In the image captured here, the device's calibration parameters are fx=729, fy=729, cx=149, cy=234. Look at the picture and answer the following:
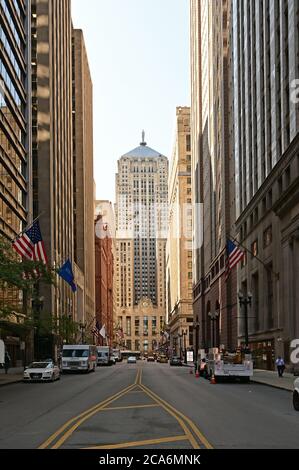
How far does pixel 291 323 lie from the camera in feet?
179

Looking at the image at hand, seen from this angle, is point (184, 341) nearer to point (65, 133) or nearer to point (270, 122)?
point (65, 133)

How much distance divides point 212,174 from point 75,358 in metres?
55.0

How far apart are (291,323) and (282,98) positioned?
57.8 ft

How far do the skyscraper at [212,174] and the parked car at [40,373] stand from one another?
36.7 m

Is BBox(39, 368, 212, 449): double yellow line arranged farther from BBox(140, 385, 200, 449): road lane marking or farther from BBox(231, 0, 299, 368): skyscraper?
BBox(231, 0, 299, 368): skyscraper

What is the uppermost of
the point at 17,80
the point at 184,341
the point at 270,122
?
the point at 17,80

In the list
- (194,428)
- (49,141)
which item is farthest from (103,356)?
(194,428)

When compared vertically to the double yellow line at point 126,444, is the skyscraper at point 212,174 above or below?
above

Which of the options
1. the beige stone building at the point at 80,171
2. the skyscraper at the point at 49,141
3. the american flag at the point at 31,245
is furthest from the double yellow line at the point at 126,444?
the beige stone building at the point at 80,171

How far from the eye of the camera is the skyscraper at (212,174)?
94.4 metres

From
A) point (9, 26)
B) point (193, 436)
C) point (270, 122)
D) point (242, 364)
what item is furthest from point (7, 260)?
point (9, 26)

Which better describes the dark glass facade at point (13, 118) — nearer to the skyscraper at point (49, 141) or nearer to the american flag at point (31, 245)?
the skyscraper at point (49, 141)

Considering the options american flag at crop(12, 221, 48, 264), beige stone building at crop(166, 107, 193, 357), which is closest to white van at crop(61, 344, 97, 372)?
american flag at crop(12, 221, 48, 264)

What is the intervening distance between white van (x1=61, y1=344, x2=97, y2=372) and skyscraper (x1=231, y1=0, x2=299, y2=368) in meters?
16.0
